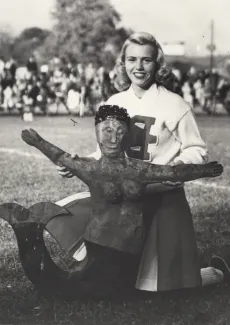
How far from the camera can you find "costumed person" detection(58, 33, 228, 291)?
1688 millimetres

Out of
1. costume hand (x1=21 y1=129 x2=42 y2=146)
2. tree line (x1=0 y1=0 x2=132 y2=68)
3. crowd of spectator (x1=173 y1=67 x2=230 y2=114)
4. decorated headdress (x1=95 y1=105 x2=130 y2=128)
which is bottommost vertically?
crowd of spectator (x1=173 y1=67 x2=230 y2=114)

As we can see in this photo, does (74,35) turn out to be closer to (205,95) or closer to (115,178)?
(115,178)

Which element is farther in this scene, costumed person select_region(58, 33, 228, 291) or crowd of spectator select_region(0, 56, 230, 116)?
crowd of spectator select_region(0, 56, 230, 116)

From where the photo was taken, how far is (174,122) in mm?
1707

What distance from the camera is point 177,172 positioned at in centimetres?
158

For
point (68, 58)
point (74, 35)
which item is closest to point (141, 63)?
point (74, 35)

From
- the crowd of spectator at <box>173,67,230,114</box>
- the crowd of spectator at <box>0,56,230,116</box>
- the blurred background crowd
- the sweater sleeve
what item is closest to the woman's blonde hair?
the sweater sleeve

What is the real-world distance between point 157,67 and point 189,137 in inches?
8.0

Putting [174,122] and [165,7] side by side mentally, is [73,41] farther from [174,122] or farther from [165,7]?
[174,122]

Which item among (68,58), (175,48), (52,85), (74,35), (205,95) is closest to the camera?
(175,48)

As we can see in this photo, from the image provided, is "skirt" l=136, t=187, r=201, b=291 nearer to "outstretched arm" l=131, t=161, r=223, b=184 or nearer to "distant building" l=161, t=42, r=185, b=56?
"outstretched arm" l=131, t=161, r=223, b=184

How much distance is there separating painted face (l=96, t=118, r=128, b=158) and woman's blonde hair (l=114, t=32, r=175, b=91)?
0.69ft

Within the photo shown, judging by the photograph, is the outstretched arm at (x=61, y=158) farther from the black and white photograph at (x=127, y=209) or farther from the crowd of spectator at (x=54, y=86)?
the crowd of spectator at (x=54, y=86)

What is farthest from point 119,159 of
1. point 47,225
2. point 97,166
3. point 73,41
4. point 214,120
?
point 214,120
